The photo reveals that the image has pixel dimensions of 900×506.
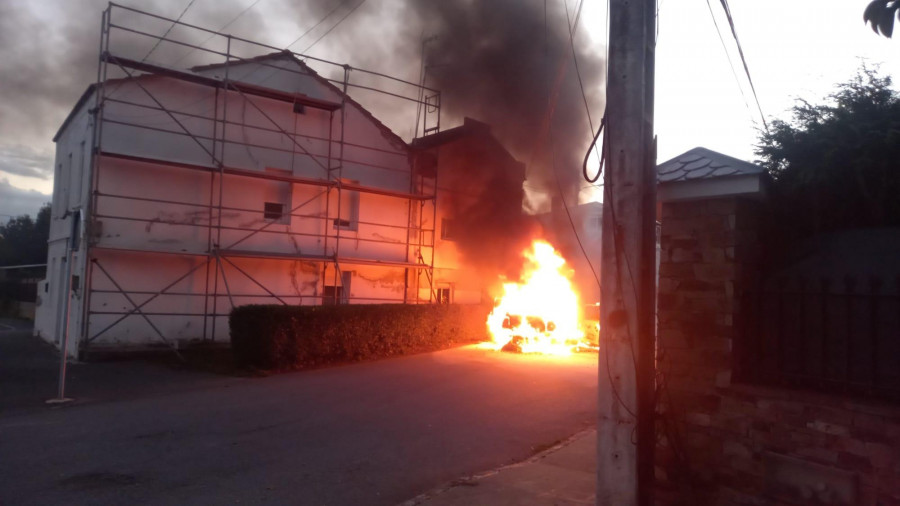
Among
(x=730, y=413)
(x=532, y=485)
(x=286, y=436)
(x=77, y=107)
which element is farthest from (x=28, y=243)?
(x=730, y=413)

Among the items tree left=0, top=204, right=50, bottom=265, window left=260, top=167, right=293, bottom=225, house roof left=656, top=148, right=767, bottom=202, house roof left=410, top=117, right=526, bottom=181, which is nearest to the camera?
house roof left=656, top=148, right=767, bottom=202

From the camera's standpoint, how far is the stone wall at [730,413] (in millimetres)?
3998

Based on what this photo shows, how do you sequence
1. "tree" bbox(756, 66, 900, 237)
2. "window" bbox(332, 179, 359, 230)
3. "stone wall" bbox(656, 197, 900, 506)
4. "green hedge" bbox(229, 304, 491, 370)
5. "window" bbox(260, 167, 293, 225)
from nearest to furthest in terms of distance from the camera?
1. "stone wall" bbox(656, 197, 900, 506)
2. "tree" bbox(756, 66, 900, 237)
3. "green hedge" bbox(229, 304, 491, 370)
4. "window" bbox(260, 167, 293, 225)
5. "window" bbox(332, 179, 359, 230)

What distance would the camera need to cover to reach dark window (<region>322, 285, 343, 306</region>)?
61.1ft

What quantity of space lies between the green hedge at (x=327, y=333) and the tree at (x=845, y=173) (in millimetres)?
10028

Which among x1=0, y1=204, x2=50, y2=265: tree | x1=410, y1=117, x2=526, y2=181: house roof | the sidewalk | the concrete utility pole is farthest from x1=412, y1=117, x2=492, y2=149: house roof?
x1=0, y1=204, x2=50, y2=265: tree

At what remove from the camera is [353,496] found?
5.89m

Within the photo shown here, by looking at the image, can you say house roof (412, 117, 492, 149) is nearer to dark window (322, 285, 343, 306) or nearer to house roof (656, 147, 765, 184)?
dark window (322, 285, 343, 306)

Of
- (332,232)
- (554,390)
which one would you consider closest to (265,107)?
(332,232)

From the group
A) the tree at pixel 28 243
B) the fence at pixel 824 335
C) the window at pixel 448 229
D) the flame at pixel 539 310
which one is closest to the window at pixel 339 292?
the window at pixel 448 229

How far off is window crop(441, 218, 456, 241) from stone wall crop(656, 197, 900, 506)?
1702 cm

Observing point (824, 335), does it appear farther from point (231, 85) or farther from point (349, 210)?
point (349, 210)

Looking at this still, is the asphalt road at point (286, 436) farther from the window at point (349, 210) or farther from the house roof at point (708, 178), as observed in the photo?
the window at point (349, 210)

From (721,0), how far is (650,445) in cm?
436
